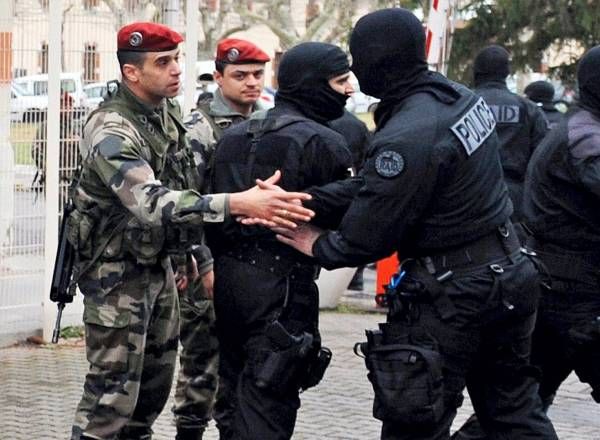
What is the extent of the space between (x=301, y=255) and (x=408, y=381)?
816 mm

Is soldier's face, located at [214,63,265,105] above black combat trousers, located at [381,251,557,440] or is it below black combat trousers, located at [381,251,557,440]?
above

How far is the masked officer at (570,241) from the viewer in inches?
248

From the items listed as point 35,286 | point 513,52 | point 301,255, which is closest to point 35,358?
point 35,286

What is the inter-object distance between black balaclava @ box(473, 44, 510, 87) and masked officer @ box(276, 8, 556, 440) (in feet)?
15.8

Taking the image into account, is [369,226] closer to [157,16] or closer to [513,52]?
[157,16]

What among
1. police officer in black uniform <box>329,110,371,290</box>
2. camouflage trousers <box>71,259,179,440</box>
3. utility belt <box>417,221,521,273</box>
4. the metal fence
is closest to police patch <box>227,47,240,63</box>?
camouflage trousers <box>71,259,179,440</box>

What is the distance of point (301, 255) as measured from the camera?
18.9 feet

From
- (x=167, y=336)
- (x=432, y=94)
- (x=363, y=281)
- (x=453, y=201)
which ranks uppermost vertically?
(x=432, y=94)

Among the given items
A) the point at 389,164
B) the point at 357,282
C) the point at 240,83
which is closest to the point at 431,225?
the point at 389,164

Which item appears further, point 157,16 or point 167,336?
point 157,16

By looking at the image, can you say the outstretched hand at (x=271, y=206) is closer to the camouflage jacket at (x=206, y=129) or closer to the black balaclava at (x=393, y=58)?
the black balaclava at (x=393, y=58)

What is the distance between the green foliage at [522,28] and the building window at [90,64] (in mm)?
8209

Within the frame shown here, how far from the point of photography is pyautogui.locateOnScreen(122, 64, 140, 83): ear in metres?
5.92

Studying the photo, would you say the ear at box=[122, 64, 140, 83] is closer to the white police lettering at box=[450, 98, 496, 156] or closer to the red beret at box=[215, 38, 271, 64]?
the red beret at box=[215, 38, 271, 64]
